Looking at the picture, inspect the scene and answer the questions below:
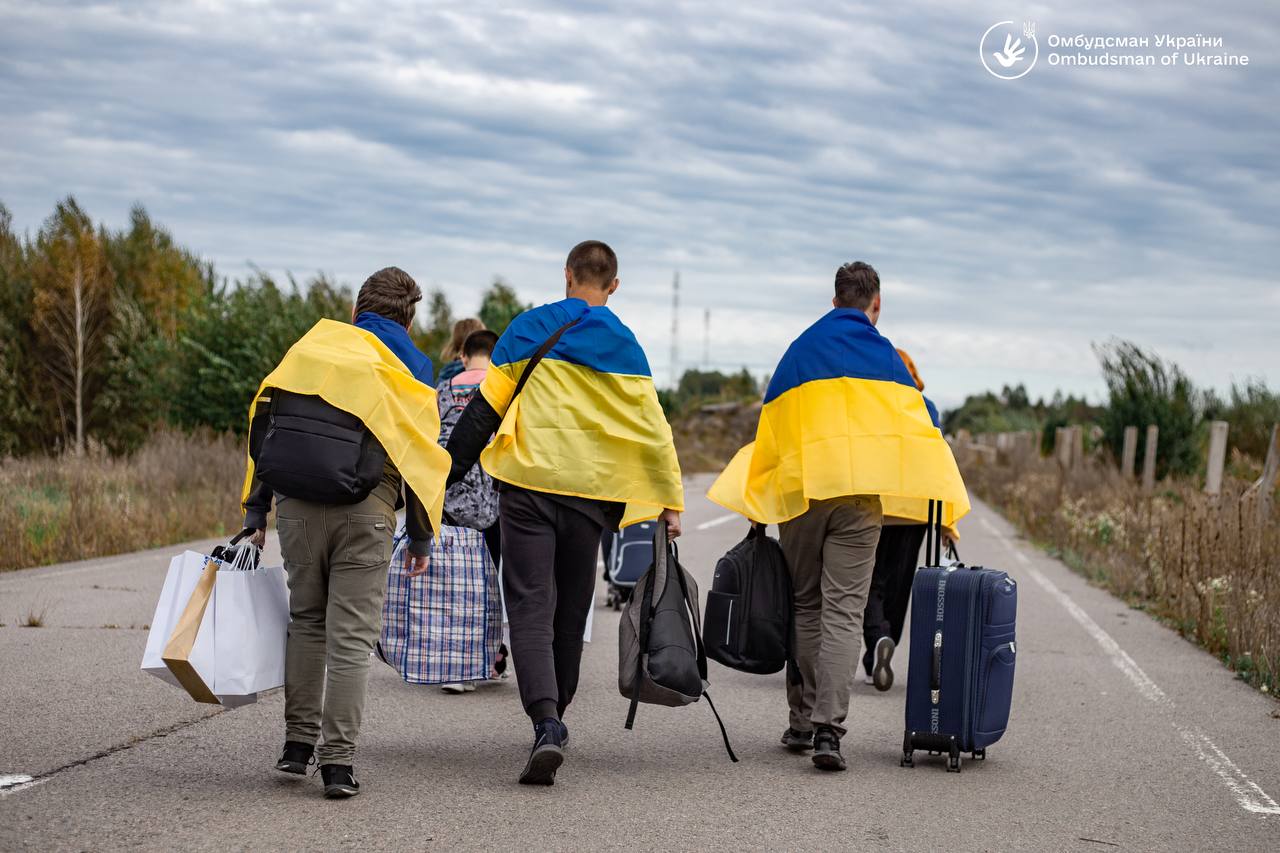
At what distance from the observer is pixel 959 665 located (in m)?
6.51

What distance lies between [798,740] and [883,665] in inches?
65.5

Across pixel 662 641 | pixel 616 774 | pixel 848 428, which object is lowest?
pixel 616 774

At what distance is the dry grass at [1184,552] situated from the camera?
10055 mm

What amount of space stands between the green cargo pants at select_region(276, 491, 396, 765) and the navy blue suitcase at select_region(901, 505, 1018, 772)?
244 centimetres

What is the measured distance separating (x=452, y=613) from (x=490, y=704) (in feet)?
2.29

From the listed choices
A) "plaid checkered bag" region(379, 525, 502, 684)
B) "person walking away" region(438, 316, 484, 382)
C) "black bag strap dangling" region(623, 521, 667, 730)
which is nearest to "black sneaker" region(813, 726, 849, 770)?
"black bag strap dangling" region(623, 521, 667, 730)

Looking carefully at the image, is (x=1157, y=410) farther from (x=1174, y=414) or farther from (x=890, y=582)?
(x=890, y=582)

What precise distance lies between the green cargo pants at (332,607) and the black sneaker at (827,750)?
1984 millimetres

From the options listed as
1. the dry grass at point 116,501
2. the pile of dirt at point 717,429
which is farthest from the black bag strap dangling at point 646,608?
the pile of dirt at point 717,429

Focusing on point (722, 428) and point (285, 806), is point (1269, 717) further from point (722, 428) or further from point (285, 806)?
point (722, 428)

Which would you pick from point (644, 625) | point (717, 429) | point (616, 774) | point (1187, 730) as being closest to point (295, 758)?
point (616, 774)

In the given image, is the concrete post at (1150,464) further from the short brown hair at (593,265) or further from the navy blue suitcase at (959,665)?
the short brown hair at (593,265)

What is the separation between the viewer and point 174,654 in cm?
530

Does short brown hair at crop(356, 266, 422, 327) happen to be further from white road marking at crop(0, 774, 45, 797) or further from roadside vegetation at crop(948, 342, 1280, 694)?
roadside vegetation at crop(948, 342, 1280, 694)
